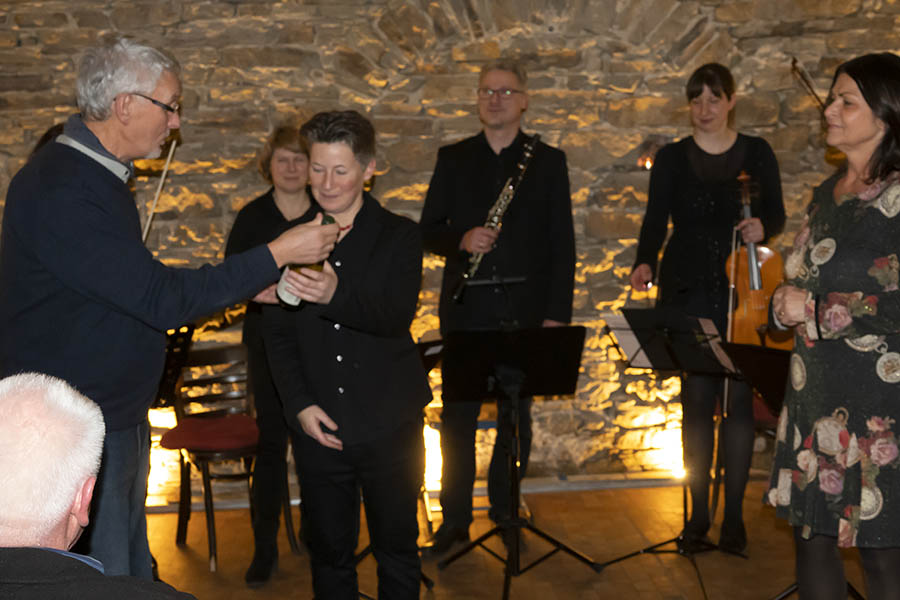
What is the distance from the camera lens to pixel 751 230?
3.53 meters

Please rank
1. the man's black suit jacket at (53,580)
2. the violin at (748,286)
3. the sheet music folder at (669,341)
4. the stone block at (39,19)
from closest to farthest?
the man's black suit jacket at (53,580) → the sheet music folder at (669,341) → the violin at (748,286) → the stone block at (39,19)

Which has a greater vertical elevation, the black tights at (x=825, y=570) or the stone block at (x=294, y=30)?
the stone block at (x=294, y=30)

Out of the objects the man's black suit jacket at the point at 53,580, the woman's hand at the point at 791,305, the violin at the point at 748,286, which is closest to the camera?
the man's black suit jacket at the point at 53,580

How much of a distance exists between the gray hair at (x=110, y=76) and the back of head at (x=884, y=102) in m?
1.78

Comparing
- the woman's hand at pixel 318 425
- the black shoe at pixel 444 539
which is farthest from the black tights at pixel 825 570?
the black shoe at pixel 444 539

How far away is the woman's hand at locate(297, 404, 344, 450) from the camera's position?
2.41 m

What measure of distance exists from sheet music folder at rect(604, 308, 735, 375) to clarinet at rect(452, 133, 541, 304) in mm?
639

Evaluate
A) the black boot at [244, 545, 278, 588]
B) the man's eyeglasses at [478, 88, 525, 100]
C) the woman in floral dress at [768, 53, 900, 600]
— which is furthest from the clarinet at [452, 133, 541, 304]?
the woman in floral dress at [768, 53, 900, 600]

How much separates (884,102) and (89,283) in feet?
6.52

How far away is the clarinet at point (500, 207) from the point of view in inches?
146

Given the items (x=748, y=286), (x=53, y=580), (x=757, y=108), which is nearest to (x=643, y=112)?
(x=757, y=108)

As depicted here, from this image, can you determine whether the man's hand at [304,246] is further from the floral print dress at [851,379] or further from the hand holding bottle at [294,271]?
the floral print dress at [851,379]

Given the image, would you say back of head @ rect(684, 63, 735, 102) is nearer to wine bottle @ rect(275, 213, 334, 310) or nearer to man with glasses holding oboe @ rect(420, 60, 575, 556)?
man with glasses holding oboe @ rect(420, 60, 575, 556)

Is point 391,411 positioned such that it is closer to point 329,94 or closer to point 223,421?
point 223,421
